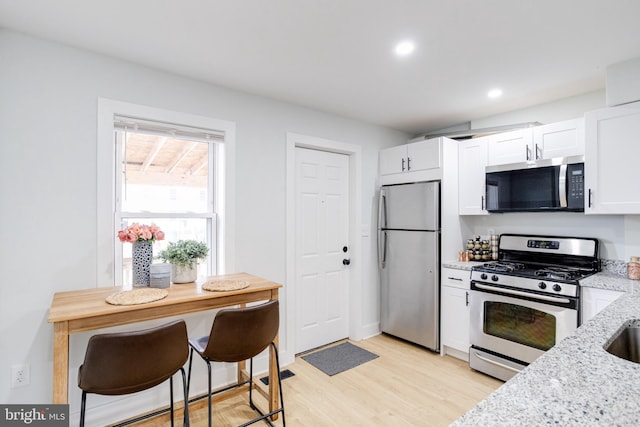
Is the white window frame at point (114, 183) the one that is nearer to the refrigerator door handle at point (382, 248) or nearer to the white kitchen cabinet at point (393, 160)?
the refrigerator door handle at point (382, 248)

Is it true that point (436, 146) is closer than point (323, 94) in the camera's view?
No

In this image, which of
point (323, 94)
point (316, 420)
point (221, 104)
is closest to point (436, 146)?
point (323, 94)

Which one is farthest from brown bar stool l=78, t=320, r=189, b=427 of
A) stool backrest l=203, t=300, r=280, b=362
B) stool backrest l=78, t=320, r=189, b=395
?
stool backrest l=203, t=300, r=280, b=362

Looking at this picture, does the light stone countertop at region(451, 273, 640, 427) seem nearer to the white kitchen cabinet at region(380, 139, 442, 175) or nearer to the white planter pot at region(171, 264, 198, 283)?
the white planter pot at region(171, 264, 198, 283)

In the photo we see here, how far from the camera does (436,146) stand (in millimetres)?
3375

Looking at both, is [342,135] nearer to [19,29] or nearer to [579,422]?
[19,29]

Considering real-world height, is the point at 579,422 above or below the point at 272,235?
below

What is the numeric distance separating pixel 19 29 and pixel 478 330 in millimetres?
3972

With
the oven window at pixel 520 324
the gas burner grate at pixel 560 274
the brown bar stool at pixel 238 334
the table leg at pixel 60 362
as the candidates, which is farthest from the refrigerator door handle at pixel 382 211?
the table leg at pixel 60 362

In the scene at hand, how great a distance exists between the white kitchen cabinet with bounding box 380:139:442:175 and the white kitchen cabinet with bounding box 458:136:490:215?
31cm

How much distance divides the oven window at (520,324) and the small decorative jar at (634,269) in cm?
68

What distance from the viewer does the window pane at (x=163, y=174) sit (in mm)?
2461

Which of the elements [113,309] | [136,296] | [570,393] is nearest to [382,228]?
[136,296]

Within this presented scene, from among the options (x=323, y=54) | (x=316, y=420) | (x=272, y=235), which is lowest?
(x=316, y=420)
